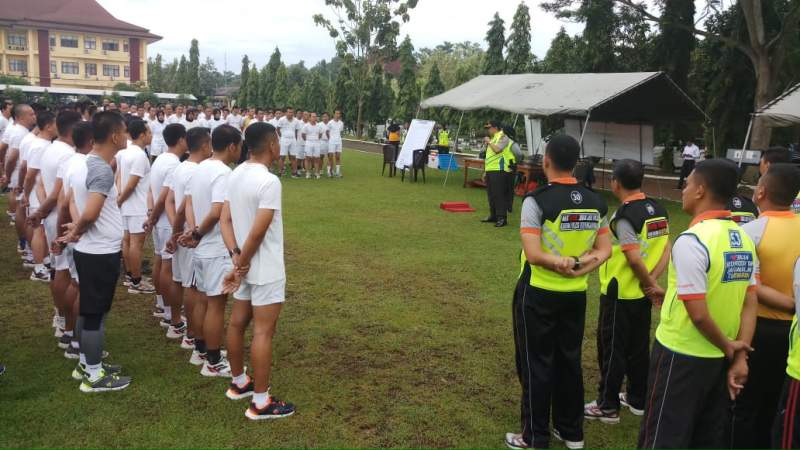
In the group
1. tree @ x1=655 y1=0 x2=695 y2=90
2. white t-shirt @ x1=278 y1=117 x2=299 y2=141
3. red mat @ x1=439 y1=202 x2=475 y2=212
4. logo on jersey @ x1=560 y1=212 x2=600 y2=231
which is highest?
tree @ x1=655 y1=0 x2=695 y2=90

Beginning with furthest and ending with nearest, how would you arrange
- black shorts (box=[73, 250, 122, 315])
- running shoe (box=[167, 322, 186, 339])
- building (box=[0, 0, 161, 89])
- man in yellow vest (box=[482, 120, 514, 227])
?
building (box=[0, 0, 161, 89]) < man in yellow vest (box=[482, 120, 514, 227]) < running shoe (box=[167, 322, 186, 339]) < black shorts (box=[73, 250, 122, 315])

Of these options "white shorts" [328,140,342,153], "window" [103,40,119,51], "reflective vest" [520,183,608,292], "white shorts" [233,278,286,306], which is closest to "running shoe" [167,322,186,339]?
"white shorts" [233,278,286,306]

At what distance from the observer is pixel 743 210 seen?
4.12m

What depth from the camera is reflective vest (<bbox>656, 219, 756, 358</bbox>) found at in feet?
8.88

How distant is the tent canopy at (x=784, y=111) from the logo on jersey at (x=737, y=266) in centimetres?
973

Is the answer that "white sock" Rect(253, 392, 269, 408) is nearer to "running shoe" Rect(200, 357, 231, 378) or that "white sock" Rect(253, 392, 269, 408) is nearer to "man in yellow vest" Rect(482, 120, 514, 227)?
"running shoe" Rect(200, 357, 231, 378)

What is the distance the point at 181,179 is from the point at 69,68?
67604mm

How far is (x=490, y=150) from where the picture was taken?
1150 cm

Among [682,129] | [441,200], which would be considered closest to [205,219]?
[441,200]

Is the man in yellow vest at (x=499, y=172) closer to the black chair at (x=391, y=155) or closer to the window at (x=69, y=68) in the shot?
the black chair at (x=391, y=155)

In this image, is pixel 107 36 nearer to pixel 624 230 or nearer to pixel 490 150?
pixel 490 150

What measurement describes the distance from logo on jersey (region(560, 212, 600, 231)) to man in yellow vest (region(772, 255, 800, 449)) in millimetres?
1036

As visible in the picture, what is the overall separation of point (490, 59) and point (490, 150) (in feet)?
86.5

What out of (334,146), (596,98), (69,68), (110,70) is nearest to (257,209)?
(596,98)
